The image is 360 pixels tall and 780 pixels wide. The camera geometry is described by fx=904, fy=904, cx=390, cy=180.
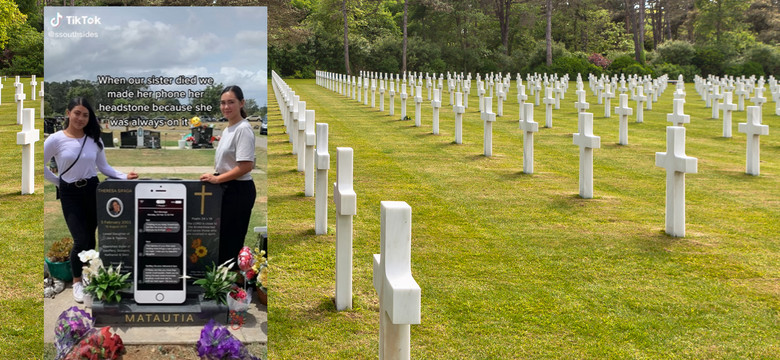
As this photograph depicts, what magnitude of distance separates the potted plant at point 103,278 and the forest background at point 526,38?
161 ft

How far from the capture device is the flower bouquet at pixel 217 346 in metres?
4.24

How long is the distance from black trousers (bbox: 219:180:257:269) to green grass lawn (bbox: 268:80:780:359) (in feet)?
3.26

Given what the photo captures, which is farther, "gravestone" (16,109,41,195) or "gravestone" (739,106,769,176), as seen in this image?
"gravestone" (739,106,769,176)

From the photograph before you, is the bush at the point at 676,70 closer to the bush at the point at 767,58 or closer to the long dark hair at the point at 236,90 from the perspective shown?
the bush at the point at 767,58

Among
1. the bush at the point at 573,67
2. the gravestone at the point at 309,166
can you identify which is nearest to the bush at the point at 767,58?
the bush at the point at 573,67

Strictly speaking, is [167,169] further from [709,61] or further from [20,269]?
[709,61]

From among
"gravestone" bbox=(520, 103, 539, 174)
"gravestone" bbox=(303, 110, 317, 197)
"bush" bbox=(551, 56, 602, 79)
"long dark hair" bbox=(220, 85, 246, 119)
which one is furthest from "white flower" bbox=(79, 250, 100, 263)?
"bush" bbox=(551, 56, 602, 79)

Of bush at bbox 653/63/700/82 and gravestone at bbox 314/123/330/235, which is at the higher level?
bush at bbox 653/63/700/82

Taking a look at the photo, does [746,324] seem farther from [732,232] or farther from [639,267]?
[732,232]

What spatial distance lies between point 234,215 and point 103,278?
69 cm

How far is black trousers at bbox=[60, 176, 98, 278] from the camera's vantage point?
4.38 metres

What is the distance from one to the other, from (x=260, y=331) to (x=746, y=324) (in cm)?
321

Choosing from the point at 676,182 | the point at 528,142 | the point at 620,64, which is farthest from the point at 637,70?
the point at 676,182

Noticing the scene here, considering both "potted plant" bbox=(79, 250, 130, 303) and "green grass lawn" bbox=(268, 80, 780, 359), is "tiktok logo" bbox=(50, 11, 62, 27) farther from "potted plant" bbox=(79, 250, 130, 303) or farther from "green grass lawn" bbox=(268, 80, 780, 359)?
"green grass lawn" bbox=(268, 80, 780, 359)
